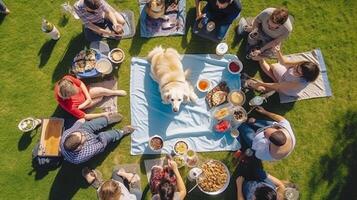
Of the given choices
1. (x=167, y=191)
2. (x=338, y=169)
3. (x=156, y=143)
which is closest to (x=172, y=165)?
(x=156, y=143)

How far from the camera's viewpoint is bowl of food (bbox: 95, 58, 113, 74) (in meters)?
8.42

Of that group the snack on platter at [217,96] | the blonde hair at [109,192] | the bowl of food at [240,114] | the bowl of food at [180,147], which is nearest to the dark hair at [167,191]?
the blonde hair at [109,192]

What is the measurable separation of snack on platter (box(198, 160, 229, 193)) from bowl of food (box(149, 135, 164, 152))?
3.76 feet

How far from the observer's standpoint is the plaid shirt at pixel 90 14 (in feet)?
25.4

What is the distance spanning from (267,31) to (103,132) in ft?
15.3

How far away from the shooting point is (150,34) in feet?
29.3

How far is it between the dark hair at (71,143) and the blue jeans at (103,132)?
1.02 metres

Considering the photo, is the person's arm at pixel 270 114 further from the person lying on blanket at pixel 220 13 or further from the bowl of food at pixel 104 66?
the bowl of food at pixel 104 66

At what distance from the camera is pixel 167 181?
7098 mm

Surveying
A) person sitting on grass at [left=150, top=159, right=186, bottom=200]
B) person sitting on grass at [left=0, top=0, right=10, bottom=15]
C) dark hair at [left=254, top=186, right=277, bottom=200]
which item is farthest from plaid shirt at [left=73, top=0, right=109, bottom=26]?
dark hair at [left=254, top=186, right=277, bottom=200]

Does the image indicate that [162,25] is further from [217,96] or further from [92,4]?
[217,96]

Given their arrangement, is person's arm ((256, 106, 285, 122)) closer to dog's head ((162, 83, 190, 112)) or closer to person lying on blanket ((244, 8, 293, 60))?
person lying on blanket ((244, 8, 293, 60))

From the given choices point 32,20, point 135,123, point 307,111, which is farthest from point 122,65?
point 307,111

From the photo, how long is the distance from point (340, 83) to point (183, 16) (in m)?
4.65
